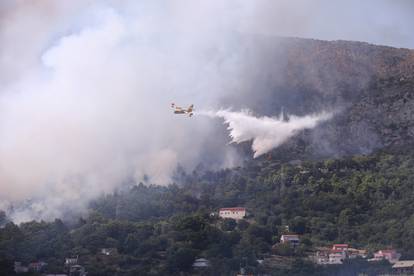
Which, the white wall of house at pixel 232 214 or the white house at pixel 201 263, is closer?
the white house at pixel 201 263

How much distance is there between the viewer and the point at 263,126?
76750mm

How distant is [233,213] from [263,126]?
29.0ft

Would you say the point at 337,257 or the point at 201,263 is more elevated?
the point at 337,257

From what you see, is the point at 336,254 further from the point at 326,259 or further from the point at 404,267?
the point at 404,267

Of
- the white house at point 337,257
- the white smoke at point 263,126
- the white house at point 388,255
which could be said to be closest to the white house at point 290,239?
the white house at point 337,257

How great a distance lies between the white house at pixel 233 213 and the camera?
69.5 m

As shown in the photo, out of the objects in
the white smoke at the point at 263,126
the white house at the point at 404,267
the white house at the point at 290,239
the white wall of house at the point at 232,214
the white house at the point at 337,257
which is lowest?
the white house at the point at 404,267

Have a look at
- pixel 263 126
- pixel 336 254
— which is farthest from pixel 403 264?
pixel 263 126

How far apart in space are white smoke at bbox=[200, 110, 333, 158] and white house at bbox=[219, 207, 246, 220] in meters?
6.49

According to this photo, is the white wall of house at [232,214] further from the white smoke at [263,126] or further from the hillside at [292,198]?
the white smoke at [263,126]

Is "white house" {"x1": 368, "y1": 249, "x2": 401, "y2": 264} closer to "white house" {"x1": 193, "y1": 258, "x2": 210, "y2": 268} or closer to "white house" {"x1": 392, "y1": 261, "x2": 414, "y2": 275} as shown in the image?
"white house" {"x1": 392, "y1": 261, "x2": 414, "y2": 275}

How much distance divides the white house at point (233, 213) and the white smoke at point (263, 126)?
21.3 ft

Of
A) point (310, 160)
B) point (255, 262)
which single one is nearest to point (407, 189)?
point (310, 160)

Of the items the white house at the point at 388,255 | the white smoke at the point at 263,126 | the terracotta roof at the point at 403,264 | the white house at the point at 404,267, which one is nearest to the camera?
the white house at the point at 404,267
